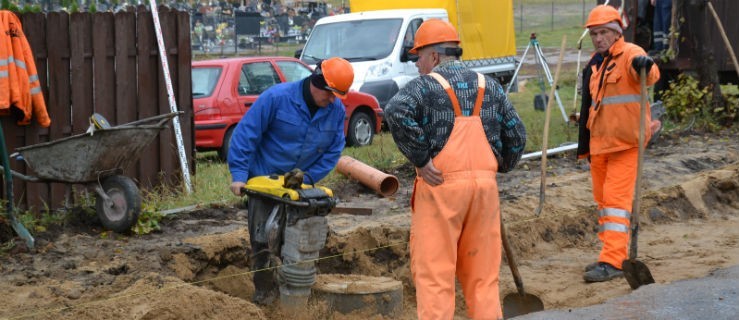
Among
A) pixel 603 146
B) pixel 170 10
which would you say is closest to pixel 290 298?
pixel 603 146

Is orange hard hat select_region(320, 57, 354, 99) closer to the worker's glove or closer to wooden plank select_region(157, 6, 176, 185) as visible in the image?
the worker's glove

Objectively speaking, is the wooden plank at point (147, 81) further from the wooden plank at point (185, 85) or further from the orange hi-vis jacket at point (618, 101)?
the orange hi-vis jacket at point (618, 101)

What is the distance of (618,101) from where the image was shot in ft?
28.3

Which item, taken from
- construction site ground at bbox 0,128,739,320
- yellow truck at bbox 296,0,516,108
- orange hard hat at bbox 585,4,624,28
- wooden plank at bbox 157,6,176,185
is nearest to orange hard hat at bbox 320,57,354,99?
construction site ground at bbox 0,128,739,320

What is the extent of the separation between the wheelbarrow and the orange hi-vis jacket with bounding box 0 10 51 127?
38.9 inches

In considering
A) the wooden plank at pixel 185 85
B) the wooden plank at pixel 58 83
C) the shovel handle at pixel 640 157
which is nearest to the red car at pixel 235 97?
the wooden plank at pixel 185 85

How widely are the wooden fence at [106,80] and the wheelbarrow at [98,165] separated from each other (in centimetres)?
106

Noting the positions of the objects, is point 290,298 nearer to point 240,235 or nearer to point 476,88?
point 240,235

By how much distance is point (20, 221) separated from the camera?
8.82 m

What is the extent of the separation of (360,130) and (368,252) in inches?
295

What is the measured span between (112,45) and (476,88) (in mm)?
5806

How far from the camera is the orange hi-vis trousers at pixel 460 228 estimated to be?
607 cm

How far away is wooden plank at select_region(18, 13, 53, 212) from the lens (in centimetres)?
1028

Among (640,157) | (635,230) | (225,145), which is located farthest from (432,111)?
(225,145)
